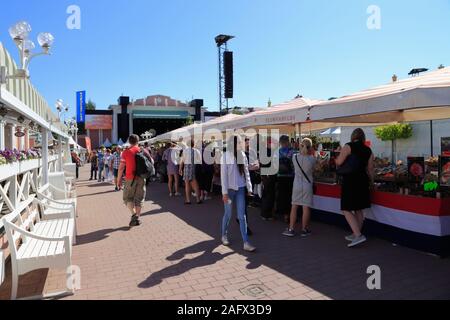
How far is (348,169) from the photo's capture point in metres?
5.05

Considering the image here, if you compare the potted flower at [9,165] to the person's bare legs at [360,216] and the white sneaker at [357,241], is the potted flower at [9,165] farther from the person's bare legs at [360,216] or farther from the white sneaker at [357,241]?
the person's bare legs at [360,216]

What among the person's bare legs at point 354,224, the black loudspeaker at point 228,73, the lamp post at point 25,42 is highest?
the black loudspeaker at point 228,73

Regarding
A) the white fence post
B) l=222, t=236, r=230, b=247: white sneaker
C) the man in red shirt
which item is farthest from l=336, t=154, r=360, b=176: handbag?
the white fence post

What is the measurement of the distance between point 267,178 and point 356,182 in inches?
84.2

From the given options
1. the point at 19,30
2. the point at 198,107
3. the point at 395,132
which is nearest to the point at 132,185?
the point at 19,30

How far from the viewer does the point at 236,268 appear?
4324 mm

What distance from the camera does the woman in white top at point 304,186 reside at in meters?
5.71

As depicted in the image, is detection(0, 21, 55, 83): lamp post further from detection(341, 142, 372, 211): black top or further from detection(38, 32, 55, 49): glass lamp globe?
detection(341, 142, 372, 211): black top

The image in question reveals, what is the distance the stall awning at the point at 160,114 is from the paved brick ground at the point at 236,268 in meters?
42.2

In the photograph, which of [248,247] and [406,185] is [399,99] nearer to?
[406,185]

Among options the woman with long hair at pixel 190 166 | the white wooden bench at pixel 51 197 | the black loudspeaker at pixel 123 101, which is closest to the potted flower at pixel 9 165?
the white wooden bench at pixel 51 197

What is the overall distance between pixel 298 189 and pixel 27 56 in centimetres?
545

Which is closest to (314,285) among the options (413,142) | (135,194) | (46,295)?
(46,295)
